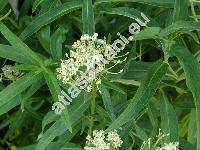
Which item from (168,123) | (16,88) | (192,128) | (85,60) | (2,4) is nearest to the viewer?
(85,60)

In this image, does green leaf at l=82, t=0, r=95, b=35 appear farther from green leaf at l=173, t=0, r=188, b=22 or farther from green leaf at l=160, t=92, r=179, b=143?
green leaf at l=160, t=92, r=179, b=143

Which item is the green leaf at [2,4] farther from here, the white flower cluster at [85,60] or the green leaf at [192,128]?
the green leaf at [192,128]

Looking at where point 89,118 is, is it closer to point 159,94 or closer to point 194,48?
point 159,94

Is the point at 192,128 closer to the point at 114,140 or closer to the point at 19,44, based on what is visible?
the point at 114,140

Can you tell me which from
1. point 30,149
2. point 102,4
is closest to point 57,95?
point 102,4

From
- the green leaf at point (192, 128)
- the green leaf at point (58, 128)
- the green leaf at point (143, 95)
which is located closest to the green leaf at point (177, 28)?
the green leaf at point (143, 95)

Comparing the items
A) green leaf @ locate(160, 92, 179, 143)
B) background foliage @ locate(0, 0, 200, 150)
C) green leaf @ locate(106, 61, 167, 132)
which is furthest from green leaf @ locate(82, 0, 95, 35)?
green leaf @ locate(160, 92, 179, 143)

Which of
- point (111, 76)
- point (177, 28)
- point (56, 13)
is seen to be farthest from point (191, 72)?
point (56, 13)
